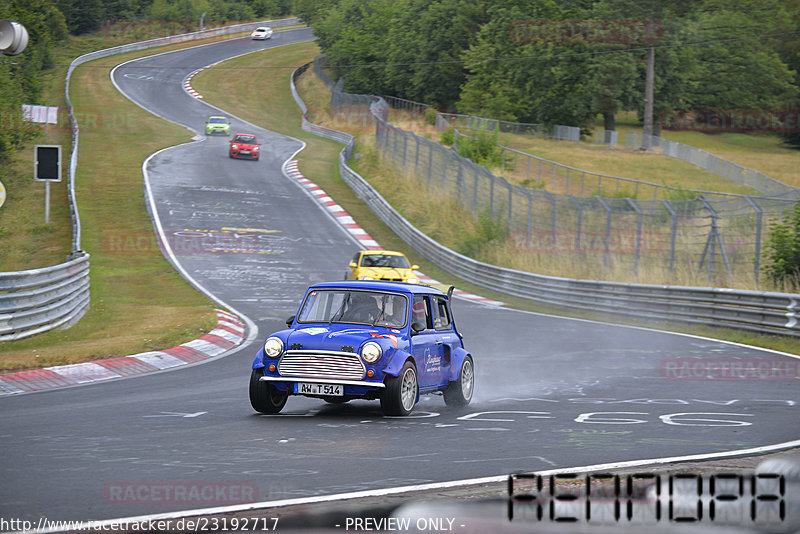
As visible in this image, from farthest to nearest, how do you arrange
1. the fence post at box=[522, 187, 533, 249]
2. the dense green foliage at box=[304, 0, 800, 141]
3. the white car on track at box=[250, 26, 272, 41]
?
the white car on track at box=[250, 26, 272, 41]
the dense green foliage at box=[304, 0, 800, 141]
the fence post at box=[522, 187, 533, 249]

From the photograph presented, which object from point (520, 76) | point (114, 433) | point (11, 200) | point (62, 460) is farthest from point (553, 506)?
point (520, 76)

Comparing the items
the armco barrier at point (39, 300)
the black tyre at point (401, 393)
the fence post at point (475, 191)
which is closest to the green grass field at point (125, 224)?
the armco barrier at point (39, 300)

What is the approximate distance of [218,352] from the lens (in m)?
16.5

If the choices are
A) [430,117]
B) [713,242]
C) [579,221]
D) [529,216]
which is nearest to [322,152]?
[430,117]

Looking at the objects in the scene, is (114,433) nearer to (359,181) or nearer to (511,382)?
(511,382)

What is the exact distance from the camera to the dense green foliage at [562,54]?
3078 inches

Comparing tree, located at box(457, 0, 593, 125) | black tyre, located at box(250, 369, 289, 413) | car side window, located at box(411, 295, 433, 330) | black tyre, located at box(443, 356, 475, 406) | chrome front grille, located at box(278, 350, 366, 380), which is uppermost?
tree, located at box(457, 0, 593, 125)

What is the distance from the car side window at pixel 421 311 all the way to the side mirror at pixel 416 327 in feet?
0.12

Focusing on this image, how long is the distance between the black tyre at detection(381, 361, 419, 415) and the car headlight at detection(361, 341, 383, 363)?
0.93 ft

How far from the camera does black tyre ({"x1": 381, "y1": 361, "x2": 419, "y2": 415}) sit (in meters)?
9.88

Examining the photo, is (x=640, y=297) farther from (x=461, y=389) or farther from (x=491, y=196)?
(x=461, y=389)

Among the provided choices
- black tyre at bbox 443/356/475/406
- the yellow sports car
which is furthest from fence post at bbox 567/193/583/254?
black tyre at bbox 443/356/475/406

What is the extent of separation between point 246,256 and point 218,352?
18.3m

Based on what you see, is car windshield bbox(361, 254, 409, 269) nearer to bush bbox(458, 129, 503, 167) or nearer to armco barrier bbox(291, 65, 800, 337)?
armco barrier bbox(291, 65, 800, 337)
